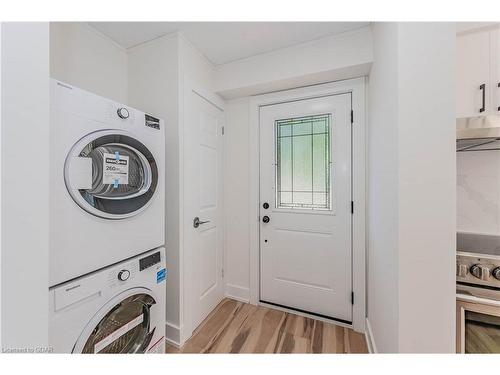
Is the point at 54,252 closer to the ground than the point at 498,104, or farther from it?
closer to the ground

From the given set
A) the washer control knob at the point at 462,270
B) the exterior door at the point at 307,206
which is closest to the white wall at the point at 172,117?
the exterior door at the point at 307,206

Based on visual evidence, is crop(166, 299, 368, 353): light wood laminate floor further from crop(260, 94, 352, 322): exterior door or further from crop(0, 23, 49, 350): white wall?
crop(0, 23, 49, 350): white wall

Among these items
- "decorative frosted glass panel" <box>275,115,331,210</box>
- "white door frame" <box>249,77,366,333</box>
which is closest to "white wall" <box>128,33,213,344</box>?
"decorative frosted glass panel" <box>275,115,331,210</box>

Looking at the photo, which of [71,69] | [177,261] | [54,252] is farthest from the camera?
[177,261]

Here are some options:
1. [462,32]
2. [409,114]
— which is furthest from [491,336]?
[462,32]

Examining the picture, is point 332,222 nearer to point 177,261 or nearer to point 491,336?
point 491,336

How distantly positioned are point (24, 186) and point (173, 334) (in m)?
1.47

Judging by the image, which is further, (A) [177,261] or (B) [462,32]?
(A) [177,261]

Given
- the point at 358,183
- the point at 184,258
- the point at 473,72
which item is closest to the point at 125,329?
the point at 184,258

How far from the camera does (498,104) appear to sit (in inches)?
39.5

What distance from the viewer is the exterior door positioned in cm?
178

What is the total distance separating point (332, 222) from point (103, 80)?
7.26 feet
